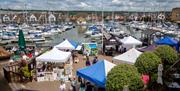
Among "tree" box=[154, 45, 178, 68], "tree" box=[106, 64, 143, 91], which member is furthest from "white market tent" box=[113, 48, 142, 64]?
"tree" box=[106, 64, 143, 91]

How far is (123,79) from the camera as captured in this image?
10.5 meters

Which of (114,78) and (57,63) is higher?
(114,78)

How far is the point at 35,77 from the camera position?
19.1m

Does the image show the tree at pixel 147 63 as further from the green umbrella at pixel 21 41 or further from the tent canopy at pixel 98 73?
the green umbrella at pixel 21 41

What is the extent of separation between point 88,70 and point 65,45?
13.7 metres

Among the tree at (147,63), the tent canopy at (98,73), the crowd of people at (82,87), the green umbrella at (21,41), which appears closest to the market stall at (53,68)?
the crowd of people at (82,87)

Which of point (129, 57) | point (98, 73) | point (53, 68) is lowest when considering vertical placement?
point (53, 68)

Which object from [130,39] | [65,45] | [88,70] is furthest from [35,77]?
[130,39]

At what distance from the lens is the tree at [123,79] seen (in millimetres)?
10445

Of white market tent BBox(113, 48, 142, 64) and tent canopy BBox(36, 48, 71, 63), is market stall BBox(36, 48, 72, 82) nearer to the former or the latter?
tent canopy BBox(36, 48, 71, 63)

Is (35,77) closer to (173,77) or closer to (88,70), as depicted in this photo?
(88,70)

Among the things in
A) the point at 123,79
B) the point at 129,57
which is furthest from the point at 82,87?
the point at 123,79

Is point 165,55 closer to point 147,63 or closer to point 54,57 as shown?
point 147,63

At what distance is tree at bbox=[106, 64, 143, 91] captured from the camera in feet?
34.3
